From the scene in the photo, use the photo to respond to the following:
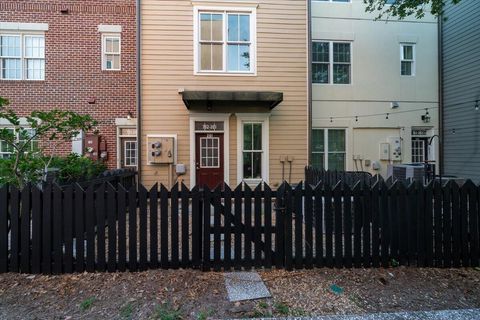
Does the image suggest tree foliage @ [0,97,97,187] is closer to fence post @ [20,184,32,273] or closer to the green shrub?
the green shrub

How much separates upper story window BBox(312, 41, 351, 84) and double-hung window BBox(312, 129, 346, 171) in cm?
187

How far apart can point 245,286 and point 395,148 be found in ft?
30.4

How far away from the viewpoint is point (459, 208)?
4594 mm

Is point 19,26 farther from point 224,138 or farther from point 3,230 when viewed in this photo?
point 3,230

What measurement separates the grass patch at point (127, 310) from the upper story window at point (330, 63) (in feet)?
31.8

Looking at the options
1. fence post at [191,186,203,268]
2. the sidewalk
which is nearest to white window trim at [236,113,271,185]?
fence post at [191,186,203,268]

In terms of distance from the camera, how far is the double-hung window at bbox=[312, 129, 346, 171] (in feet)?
36.3

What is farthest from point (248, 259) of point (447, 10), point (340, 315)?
point (447, 10)

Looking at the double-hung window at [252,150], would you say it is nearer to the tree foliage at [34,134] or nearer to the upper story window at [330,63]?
the upper story window at [330,63]

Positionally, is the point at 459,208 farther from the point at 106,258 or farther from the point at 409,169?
the point at 106,258

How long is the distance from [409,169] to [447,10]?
730 centimetres

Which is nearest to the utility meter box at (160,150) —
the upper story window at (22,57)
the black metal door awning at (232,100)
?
the black metal door awning at (232,100)

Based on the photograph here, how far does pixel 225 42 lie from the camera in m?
9.87

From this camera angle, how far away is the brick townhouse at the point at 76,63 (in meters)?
10.5
